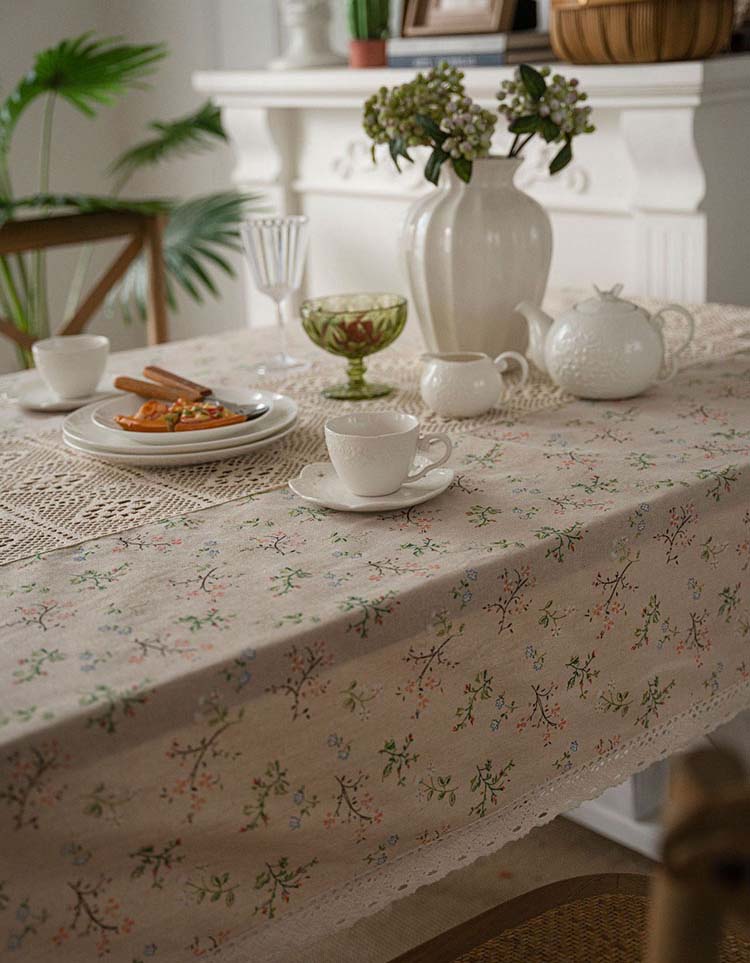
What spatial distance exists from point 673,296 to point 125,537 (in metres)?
1.38

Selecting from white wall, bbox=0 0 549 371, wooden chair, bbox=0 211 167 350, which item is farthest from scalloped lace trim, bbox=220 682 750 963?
white wall, bbox=0 0 549 371

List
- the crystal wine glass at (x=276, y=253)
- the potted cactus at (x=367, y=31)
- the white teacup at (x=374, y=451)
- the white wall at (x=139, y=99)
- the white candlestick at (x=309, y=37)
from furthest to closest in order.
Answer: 1. the white wall at (x=139, y=99)
2. the white candlestick at (x=309, y=37)
3. the potted cactus at (x=367, y=31)
4. the crystal wine glass at (x=276, y=253)
5. the white teacup at (x=374, y=451)

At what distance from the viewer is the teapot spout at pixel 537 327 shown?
1.44 meters

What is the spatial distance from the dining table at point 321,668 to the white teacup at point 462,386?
2.7 inches

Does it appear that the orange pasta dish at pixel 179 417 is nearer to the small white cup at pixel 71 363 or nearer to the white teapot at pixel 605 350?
the small white cup at pixel 71 363

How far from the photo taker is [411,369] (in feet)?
5.16

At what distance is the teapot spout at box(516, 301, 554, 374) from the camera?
144cm

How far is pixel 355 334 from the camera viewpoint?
1.42 meters

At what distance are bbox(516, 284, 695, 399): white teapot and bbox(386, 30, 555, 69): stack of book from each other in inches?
38.3

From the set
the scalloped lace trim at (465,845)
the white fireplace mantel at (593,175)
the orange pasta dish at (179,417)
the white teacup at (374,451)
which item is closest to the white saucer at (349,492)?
the white teacup at (374,451)

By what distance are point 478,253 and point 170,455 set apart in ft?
1.70

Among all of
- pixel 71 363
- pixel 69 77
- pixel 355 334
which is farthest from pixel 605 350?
pixel 69 77

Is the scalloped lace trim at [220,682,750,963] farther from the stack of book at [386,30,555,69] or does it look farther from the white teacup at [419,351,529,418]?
the stack of book at [386,30,555,69]

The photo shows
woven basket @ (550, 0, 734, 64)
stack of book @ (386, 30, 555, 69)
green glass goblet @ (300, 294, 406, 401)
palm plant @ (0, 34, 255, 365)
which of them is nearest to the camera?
green glass goblet @ (300, 294, 406, 401)
